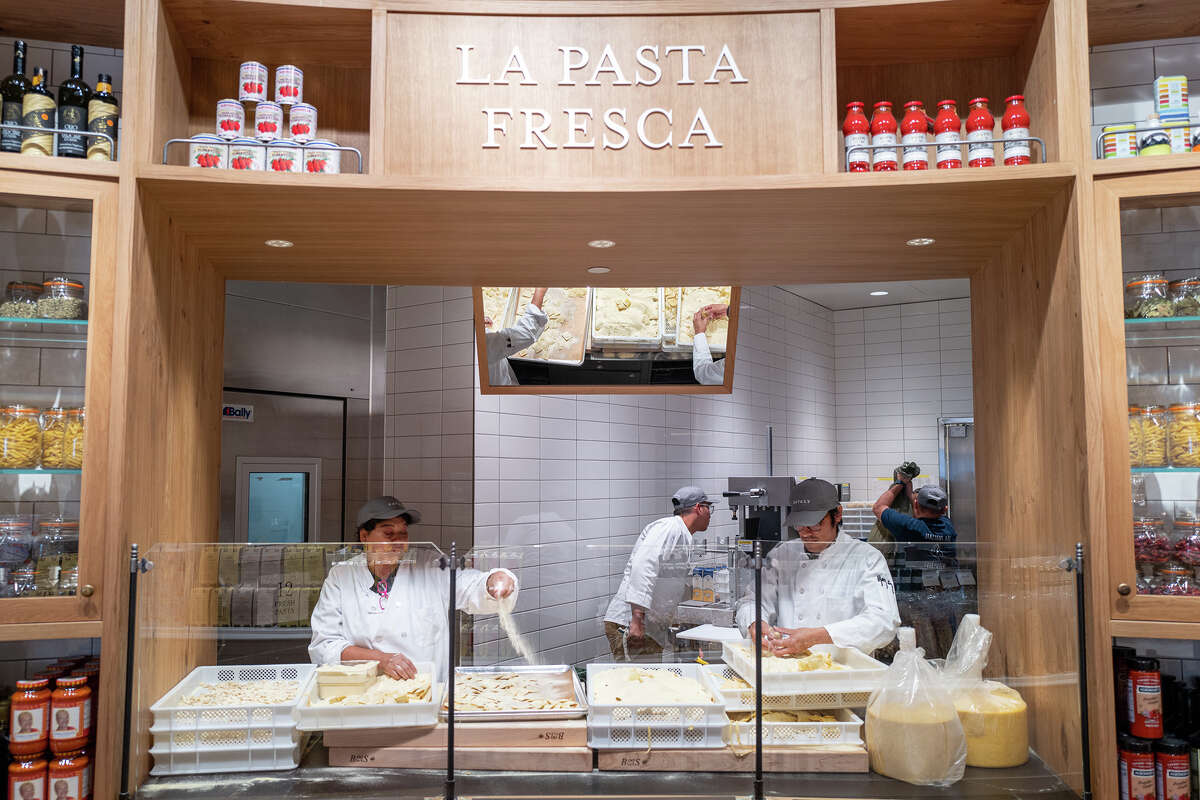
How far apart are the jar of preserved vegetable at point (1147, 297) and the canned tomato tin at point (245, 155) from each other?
216cm

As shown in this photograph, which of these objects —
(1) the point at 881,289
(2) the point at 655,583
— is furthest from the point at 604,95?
(1) the point at 881,289

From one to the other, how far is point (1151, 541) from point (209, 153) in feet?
8.21

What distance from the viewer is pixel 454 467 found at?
4977 millimetres

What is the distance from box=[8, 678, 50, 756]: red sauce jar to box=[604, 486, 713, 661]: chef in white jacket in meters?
1.36

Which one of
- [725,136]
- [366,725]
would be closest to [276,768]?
[366,725]

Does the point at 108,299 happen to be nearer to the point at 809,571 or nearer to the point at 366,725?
the point at 366,725

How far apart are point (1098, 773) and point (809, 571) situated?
0.78 metres

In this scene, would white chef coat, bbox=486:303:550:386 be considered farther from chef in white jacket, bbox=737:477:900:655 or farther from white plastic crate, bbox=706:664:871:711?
white plastic crate, bbox=706:664:871:711

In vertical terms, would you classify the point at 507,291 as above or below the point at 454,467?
above

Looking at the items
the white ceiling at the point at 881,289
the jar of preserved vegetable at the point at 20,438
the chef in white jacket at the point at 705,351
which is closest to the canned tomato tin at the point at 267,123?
the jar of preserved vegetable at the point at 20,438

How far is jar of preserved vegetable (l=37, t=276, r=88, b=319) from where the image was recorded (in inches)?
82.0

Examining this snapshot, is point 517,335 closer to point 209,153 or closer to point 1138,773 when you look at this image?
point 209,153

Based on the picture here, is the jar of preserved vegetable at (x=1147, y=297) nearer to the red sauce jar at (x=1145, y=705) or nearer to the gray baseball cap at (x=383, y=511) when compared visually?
the red sauce jar at (x=1145, y=705)

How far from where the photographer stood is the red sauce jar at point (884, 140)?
2189 millimetres
